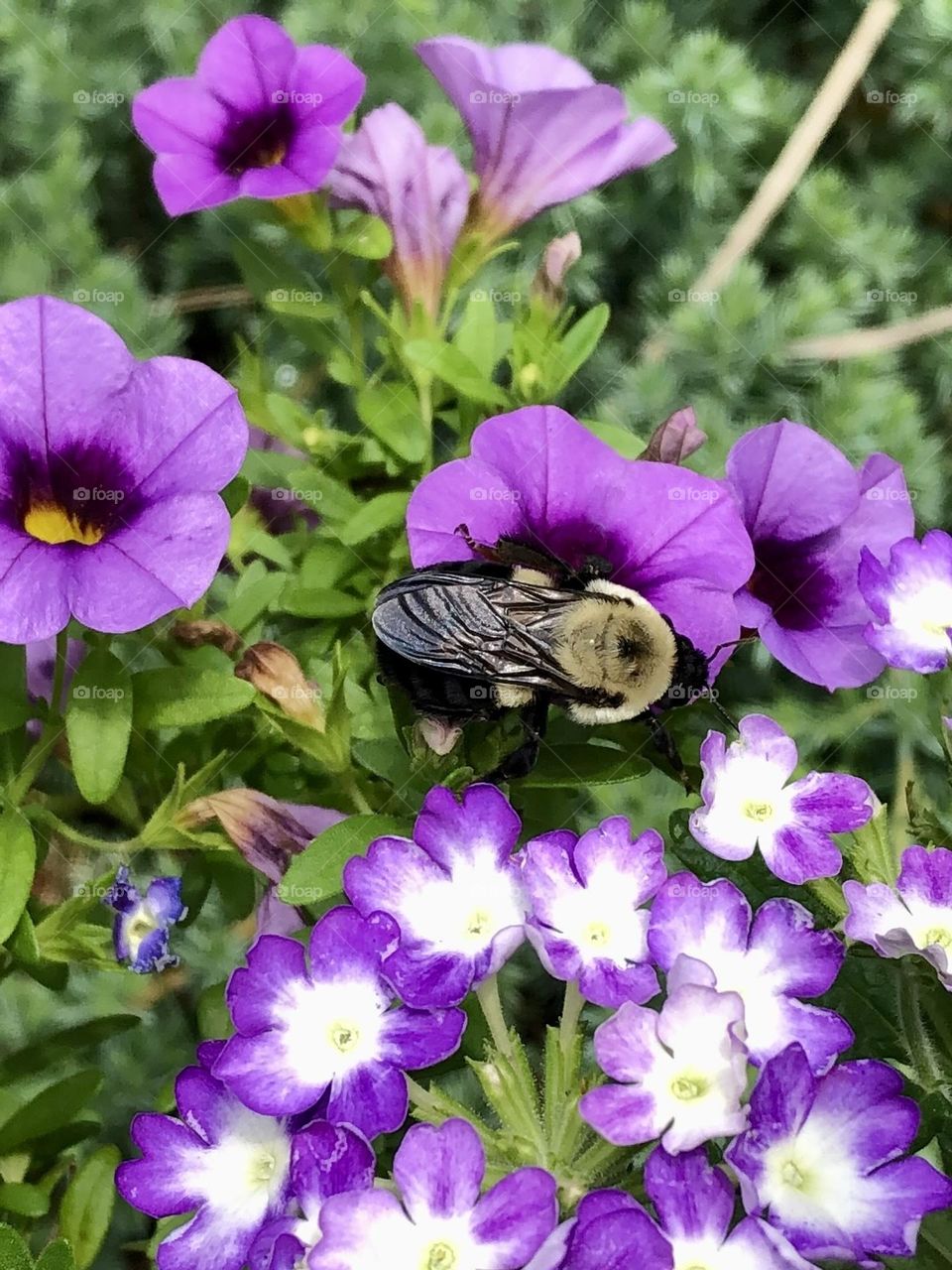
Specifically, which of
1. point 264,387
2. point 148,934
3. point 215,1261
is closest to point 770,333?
point 264,387

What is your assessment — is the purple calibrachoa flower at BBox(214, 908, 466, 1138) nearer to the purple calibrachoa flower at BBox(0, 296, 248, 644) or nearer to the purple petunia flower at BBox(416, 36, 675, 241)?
the purple calibrachoa flower at BBox(0, 296, 248, 644)

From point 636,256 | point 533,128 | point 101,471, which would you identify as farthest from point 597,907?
point 636,256

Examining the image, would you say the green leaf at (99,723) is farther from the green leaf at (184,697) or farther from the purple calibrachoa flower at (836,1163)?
the purple calibrachoa flower at (836,1163)

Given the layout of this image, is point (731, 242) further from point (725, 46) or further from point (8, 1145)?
point (8, 1145)

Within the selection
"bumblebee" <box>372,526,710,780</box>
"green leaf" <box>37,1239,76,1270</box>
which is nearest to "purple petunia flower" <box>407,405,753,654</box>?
"bumblebee" <box>372,526,710,780</box>

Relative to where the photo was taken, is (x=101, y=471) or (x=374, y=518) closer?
(x=101, y=471)

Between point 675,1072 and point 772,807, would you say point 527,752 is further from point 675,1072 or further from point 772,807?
point 675,1072
